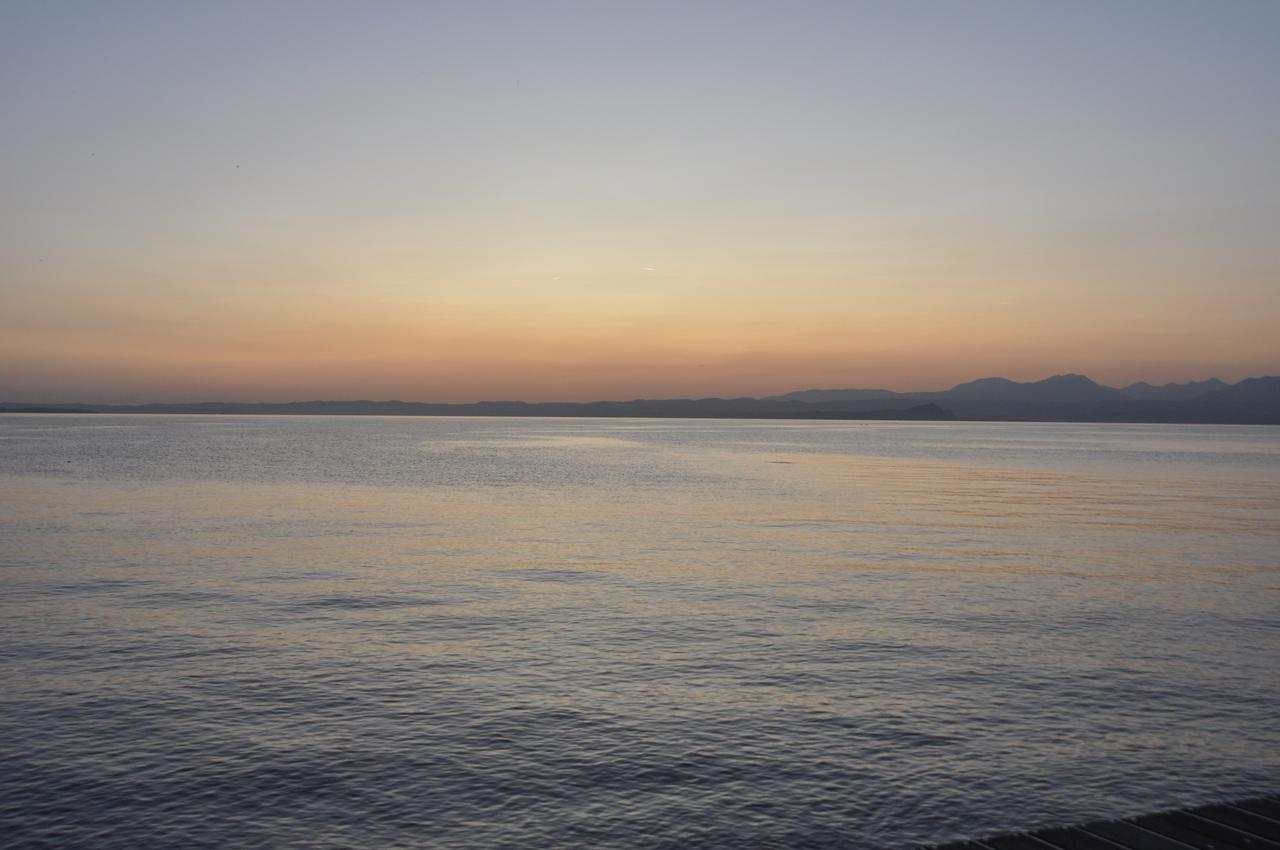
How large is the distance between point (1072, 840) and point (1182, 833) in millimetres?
1995

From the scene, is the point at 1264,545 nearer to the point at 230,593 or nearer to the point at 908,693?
the point at 908,693

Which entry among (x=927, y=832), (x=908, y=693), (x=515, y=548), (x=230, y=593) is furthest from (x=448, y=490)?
(x=927, y=832)

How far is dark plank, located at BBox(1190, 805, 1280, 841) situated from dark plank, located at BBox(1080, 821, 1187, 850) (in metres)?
1.64

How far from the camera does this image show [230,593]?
3994 cm

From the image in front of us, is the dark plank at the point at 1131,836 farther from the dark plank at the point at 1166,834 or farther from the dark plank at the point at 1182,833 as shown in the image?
the dark plank at the point at 1182,833

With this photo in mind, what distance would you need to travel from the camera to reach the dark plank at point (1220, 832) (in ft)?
49.2

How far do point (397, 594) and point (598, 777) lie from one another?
75.3ft

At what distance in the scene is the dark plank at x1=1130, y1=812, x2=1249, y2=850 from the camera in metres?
15.0

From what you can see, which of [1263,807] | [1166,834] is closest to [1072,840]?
[1166,834]

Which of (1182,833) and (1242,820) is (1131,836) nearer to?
(1182,833)

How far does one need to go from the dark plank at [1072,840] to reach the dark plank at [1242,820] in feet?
8.69

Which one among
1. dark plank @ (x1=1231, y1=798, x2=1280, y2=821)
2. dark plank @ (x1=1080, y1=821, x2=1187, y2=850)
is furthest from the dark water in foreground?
dark plank @ (x1=1080, y1=821, x2=1187, y2=850)

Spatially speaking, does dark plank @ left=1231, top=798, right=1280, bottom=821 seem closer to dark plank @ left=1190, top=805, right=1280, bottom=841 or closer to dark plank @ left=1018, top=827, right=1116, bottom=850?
dark plank @ left=1190, top=805, right=1280, bottom=841

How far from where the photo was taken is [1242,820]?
52.6ft
